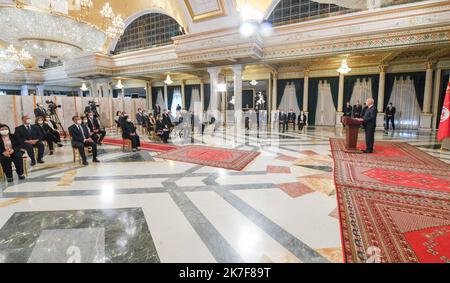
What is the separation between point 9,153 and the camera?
162 inches

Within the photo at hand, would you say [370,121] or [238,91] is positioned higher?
[238,91]

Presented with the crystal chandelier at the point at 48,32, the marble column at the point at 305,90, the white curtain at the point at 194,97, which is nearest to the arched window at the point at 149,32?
Answer: the white curtain at the point at 194,97

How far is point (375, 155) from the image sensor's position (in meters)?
5.74

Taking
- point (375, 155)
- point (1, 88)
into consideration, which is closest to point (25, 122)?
point (375, 155)

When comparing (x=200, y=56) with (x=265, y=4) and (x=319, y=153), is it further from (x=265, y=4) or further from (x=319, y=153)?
(x=319, y=153)

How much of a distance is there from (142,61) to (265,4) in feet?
25.6

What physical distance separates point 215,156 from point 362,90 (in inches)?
412

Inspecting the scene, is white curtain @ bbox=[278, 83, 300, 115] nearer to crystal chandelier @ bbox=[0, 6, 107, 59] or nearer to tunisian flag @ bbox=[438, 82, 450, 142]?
tunisian flag @ bbox=[438, 82, 450, 142]

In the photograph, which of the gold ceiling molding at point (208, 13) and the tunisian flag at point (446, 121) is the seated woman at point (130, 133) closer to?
the gold ceiling molding at point (208, 13)

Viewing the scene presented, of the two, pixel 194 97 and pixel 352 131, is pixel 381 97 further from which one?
pixel 194 97

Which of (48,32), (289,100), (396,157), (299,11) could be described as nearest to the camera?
(48,32)

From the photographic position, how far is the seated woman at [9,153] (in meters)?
4.09

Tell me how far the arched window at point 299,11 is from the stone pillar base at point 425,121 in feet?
20.5

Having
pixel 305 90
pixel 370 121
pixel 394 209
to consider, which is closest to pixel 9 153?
pixel 394 209
